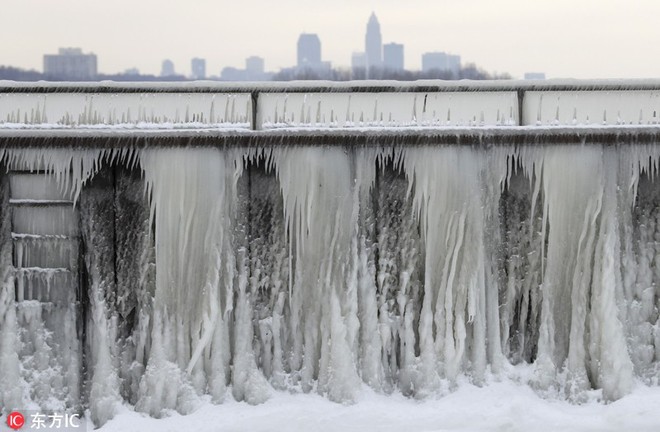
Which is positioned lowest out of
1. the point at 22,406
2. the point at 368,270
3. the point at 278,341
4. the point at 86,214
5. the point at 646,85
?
the point at 22,406

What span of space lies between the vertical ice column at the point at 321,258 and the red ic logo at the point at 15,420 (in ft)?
5.19

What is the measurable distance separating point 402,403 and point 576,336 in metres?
1.11

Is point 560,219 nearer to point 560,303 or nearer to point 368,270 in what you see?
point 560,303

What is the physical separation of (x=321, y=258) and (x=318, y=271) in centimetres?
8

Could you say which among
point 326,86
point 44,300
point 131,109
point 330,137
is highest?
point 326,86

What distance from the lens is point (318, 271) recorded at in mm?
5332

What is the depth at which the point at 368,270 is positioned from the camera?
17.6ft

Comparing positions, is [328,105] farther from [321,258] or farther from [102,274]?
[102,274]

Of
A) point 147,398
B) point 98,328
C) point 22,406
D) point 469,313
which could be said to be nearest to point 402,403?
point 469,313

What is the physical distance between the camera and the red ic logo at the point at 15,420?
17.1 feet

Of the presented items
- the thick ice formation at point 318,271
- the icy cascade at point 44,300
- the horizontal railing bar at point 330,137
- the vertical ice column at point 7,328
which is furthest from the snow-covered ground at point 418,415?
the horizontal railing bar at point 330,137

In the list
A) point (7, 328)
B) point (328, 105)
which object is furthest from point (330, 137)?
point (7, 328)

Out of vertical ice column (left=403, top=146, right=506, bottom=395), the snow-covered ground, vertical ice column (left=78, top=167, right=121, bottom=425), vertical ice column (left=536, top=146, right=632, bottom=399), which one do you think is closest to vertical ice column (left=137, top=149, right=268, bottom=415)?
the snow-covered ground

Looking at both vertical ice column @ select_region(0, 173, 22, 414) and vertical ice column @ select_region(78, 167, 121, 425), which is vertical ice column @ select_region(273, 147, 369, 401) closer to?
vertical ice column @ select_region(78, 167, 121, 425)
